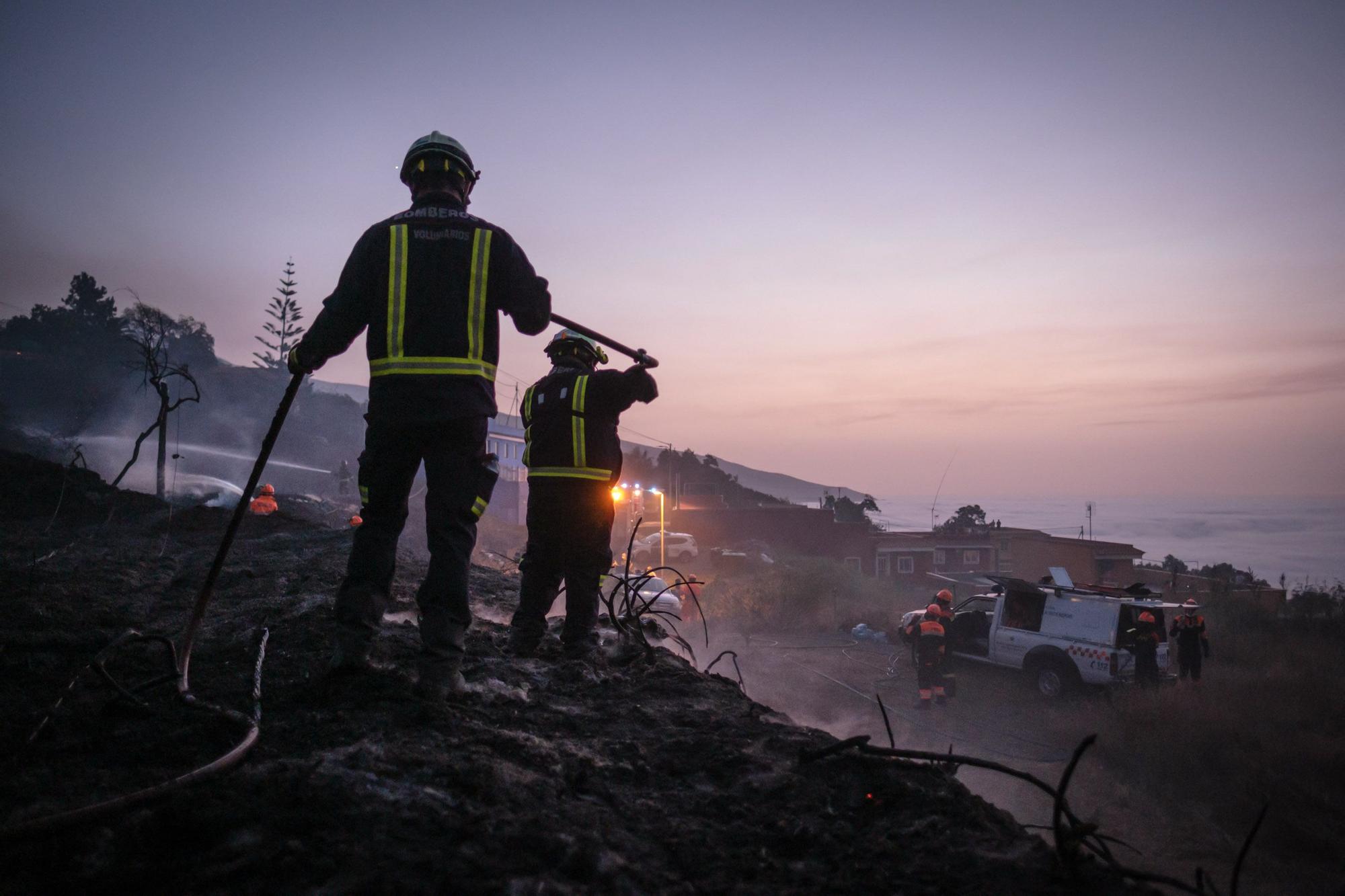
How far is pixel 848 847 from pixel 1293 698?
26.6m

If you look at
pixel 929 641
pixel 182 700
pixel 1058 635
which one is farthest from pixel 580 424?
pixel 1058 635

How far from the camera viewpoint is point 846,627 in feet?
103

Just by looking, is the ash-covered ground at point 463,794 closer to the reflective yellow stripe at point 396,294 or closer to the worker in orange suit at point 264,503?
the reflective yellow stripe at point 396,294

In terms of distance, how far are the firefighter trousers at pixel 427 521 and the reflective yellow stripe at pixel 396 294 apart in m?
0.34

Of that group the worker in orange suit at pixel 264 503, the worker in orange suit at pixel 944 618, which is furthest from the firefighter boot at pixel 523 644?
the worker in orange suit at pixel 264 503

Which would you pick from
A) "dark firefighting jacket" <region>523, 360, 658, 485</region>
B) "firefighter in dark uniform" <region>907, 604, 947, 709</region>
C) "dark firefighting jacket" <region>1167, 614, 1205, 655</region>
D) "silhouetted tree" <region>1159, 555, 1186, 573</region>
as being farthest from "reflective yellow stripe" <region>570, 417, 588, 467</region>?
"silhouetted tree" <region>1159, 555, 1186, 573</region>

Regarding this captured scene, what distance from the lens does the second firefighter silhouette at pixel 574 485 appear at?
13.9 feet

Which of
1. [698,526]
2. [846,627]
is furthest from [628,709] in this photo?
[698,526]

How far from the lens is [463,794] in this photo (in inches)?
67.6

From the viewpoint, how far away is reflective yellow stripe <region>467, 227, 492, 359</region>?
2.91m

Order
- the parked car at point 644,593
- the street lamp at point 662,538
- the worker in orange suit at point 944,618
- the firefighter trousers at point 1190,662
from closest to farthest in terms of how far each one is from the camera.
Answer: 1. the parked car at point 644,593
2. the worker in orange suit at point 944,618
3. the firefighter trousers at point 1190,662
4. the street lamp at point 662,538

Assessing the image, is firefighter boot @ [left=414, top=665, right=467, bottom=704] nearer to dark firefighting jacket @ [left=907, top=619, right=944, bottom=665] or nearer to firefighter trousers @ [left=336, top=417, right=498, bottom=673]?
firefighter trousers @ [left=336, top=417, right=498, bottom=673]

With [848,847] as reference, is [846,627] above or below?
below

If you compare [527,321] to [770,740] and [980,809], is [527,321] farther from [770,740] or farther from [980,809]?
[980,809]
